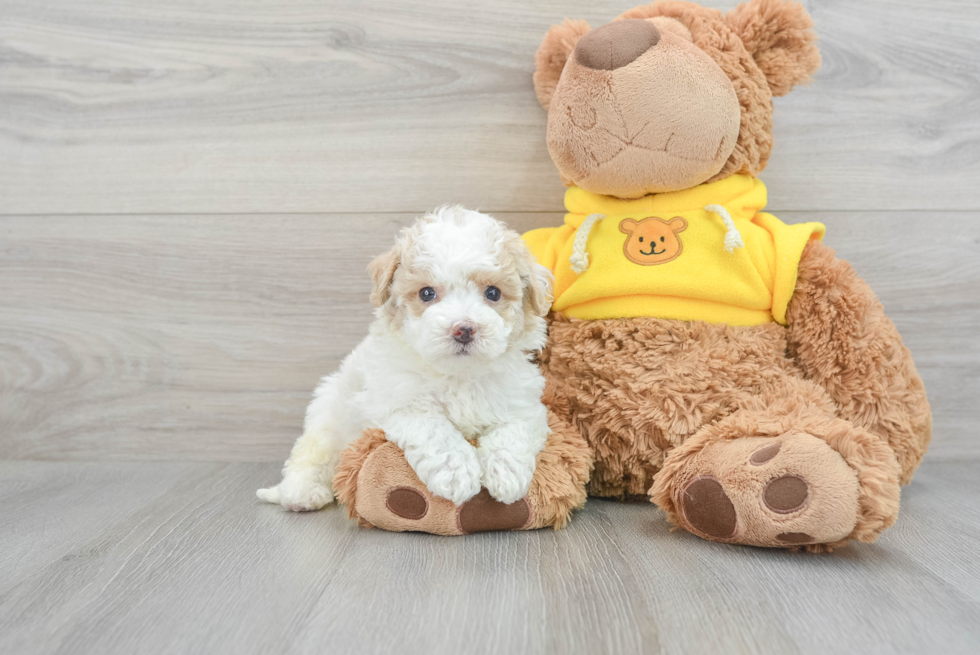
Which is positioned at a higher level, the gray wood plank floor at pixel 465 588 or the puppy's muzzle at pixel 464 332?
the puppy's muzzle at pixel 464 332

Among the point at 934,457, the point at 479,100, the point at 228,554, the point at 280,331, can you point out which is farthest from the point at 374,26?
the point at 934,457

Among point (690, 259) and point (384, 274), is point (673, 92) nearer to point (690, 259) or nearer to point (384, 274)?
point (690, 259)

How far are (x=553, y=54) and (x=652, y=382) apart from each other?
644mm

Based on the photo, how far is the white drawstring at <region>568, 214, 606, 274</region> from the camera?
3.85 feet

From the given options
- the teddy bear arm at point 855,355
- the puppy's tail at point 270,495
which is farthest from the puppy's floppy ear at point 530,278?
the puppy's tail at point 270,495

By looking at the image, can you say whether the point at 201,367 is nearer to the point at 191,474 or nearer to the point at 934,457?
the point at 191,474

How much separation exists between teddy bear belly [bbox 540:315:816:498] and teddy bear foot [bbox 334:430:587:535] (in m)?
0.14

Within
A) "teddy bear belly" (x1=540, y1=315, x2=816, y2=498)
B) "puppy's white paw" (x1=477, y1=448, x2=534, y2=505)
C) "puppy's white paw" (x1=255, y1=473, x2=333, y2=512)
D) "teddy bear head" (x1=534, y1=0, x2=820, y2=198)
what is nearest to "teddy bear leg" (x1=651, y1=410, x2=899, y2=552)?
"teddy bear belly" (x1=540, y1=315, x2=816, y2=498)

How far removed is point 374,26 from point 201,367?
0.84m

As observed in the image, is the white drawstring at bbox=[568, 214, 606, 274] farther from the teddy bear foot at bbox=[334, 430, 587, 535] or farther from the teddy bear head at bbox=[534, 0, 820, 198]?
the teddy bear foot at bbox=[334, 430, 587, 535]

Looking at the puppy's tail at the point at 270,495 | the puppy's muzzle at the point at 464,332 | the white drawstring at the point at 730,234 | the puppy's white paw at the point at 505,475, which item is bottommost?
the puppy's tail at the point at 270,495

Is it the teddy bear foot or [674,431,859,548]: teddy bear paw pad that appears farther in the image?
the teddy bear foot

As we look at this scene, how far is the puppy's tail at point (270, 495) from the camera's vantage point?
122 centimetres

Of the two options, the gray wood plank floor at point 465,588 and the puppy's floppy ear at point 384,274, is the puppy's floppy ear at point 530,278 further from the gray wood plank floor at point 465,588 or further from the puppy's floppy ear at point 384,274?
the gray wood plank floor at point 465,588
